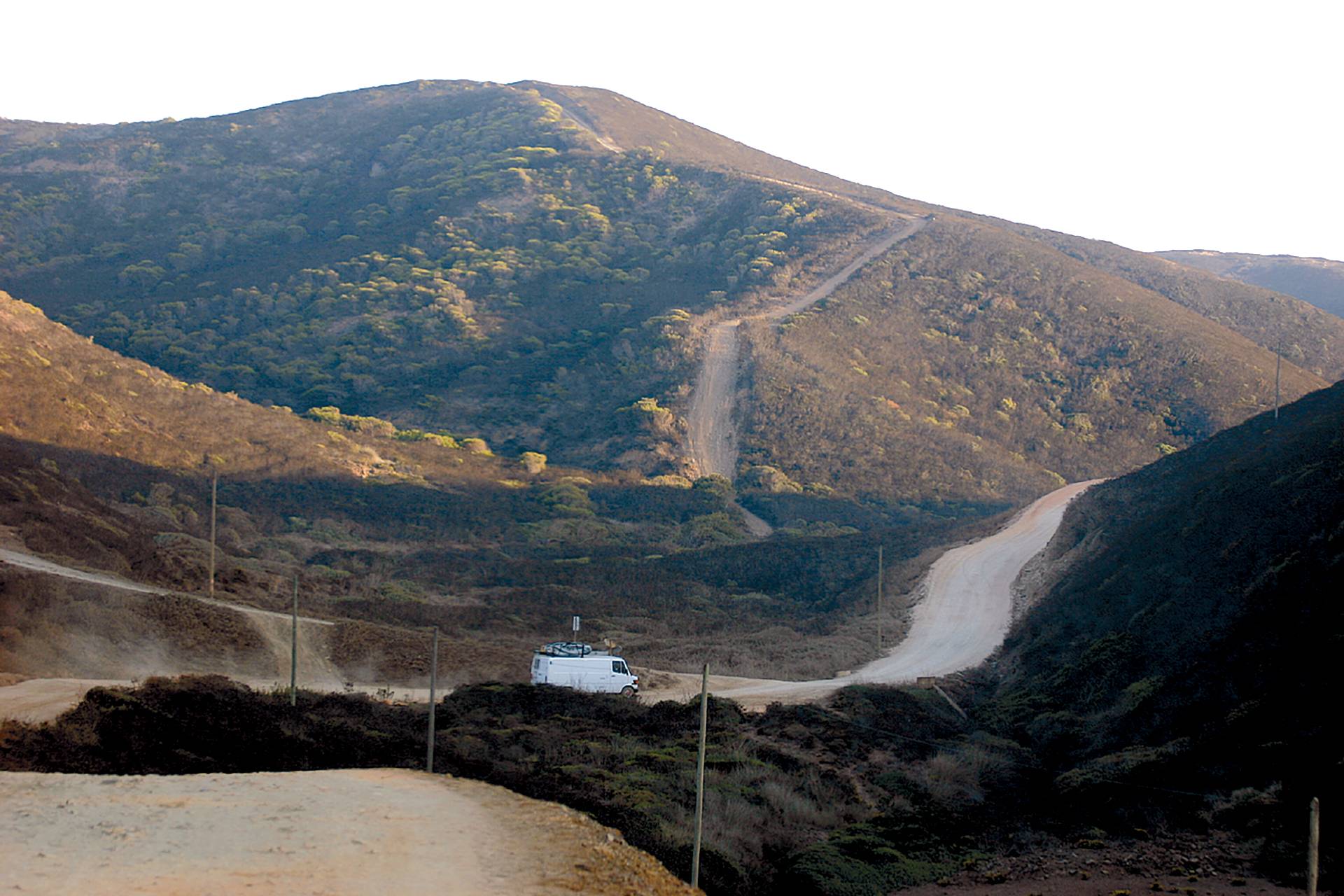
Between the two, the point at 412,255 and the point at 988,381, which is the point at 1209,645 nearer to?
the point at 988,381

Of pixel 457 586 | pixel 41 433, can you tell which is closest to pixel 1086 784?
pixel 457 586

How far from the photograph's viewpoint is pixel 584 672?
34031 millimetres

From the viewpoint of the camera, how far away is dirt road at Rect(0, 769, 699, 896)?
14477 millimetres

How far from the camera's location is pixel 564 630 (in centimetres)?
4906

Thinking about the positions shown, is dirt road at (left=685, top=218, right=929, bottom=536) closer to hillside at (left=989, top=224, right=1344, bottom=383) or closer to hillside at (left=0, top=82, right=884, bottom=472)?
hillside at (left=0, top=82, right=884, bottom=472)

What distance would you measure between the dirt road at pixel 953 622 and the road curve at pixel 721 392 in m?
24.9

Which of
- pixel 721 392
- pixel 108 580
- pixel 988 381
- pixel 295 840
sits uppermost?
pixel 988 381

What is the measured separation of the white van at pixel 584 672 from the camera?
33.8 meters

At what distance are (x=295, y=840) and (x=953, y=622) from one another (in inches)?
1329

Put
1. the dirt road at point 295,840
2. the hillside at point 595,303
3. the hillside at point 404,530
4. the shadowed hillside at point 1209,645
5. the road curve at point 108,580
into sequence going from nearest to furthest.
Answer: the dirt road at point 295,840
the shadowed hillside at point 1209,645
the road curve at point 108,580
the hillside at point 404,530
the hillside at point 595,303

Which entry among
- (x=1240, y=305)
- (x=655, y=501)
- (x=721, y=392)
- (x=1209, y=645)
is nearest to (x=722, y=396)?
(x=721, y=392)

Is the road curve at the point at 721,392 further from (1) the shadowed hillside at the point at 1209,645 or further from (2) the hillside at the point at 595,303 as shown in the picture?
(1) the shadowed hillside at the point at 1209,645

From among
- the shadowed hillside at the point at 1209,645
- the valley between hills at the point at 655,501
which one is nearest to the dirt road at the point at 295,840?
the valley between hills at the point at 655,501

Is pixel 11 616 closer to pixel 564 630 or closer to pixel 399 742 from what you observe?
pixel 399 742
